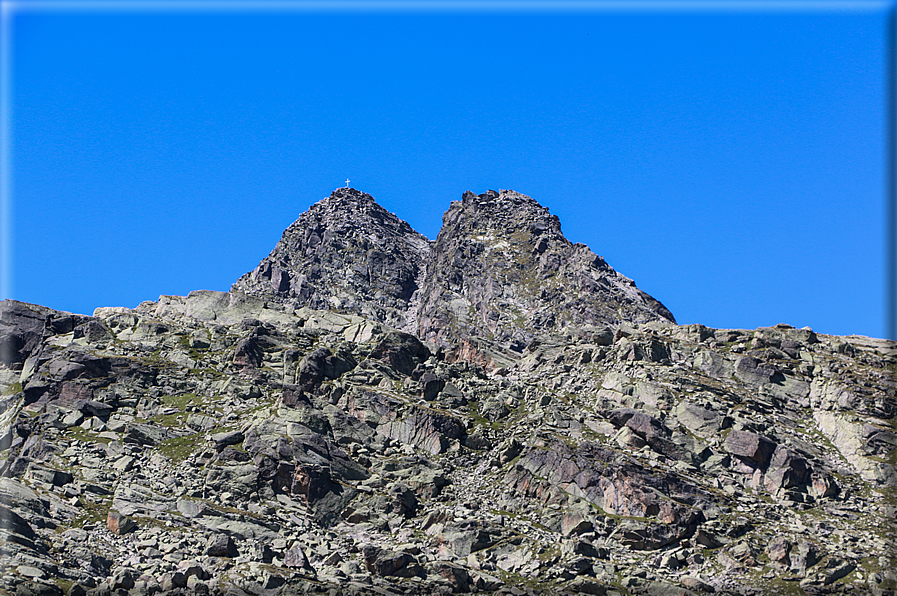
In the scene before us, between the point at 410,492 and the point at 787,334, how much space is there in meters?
79.8

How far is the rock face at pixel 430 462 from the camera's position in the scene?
126562 millimetres

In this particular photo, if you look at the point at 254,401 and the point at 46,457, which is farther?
the point at 254,401

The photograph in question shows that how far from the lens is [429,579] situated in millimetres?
124562

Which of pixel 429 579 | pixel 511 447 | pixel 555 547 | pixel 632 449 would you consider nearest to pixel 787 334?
pixel 632 449

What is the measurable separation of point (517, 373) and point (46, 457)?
283 feet

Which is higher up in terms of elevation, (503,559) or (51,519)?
(503,559)

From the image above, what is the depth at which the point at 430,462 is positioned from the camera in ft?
514

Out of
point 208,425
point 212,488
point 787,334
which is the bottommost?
point 212,488

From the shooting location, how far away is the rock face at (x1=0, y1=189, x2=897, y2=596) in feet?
415

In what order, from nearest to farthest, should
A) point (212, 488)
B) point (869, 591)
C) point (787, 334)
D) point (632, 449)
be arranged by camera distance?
point (869, 591) → point (212, 488) → point (632, 449) → point (787, 334)

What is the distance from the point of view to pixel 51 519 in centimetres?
12812

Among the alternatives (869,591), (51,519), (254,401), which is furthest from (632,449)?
(51,519)

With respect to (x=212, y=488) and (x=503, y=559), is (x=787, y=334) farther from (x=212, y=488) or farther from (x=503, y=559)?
(x=212, y=488)

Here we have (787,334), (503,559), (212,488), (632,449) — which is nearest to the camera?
(503,559)
